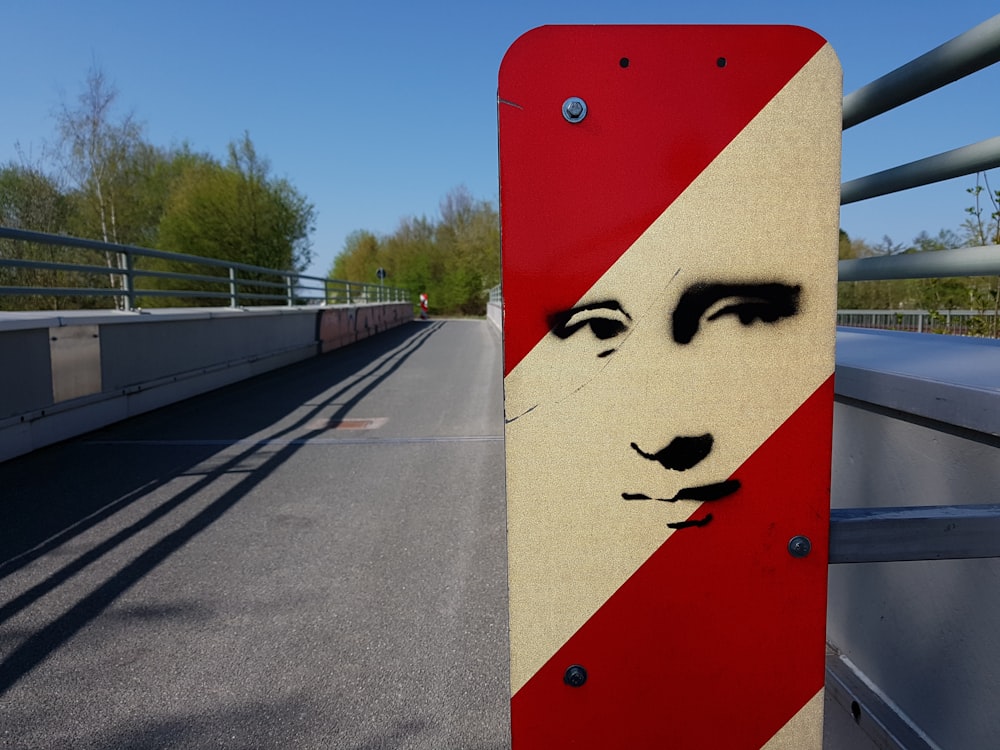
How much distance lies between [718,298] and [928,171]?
78 cm

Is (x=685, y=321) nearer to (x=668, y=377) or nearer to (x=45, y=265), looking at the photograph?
(x=668, y=377)

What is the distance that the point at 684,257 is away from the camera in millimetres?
1088

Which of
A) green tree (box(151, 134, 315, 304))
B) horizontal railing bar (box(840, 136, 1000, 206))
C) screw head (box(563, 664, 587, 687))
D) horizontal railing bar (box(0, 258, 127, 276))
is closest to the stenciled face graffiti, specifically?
screw head (box(563, 664, 587, 687))

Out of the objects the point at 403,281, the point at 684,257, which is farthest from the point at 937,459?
the point at 403,281

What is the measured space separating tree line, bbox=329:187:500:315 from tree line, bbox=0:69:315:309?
20398 mm

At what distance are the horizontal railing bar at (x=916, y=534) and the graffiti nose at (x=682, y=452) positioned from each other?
23 centimetres

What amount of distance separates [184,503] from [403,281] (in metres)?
57.3

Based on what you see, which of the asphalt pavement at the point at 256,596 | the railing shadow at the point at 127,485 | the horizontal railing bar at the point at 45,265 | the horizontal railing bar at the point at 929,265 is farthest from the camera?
the horizontal railing bar at the point at 45,265

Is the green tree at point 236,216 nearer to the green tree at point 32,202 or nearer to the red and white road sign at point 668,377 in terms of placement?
the green tree at point 32,202

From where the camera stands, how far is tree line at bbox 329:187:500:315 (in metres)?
58.8

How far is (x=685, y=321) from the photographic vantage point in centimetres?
110

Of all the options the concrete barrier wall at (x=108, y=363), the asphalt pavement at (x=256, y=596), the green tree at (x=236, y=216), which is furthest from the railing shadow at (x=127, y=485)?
the green tree at (x=236, y=216)

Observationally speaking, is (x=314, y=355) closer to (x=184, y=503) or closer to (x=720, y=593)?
(x=184, y=503)

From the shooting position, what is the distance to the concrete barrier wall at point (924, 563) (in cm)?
130
